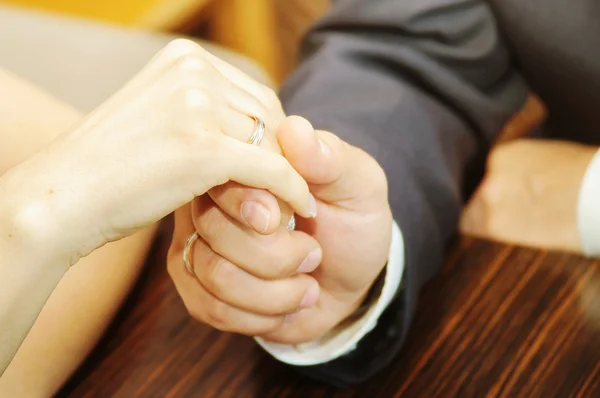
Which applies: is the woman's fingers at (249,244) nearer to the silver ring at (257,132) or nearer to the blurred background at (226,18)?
the silver ring at (257,132)

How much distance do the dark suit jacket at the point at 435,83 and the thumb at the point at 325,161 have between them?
103mm

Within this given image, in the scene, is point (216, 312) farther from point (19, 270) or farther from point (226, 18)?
point (226, 18)

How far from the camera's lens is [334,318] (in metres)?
0.46

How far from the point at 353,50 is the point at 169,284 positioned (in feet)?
0.95

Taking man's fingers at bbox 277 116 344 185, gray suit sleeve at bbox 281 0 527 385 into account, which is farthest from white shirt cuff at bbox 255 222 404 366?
man's fingers at bbox 277 116 344 185

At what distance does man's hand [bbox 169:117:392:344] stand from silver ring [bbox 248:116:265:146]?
1cm

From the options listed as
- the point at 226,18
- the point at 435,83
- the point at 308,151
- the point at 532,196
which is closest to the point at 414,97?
the point at 435,83

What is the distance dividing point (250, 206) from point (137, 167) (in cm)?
7

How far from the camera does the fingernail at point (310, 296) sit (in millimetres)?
430

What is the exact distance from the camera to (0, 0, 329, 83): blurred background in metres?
1.16

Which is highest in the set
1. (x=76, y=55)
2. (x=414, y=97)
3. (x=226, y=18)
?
(x=414, y=97)

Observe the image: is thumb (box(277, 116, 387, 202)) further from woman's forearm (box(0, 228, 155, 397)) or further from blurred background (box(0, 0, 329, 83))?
blurred background (box(0, 0, 329, 83))

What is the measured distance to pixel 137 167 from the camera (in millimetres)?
337

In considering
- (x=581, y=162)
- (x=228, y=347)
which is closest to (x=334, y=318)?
(x=228, y=347)
